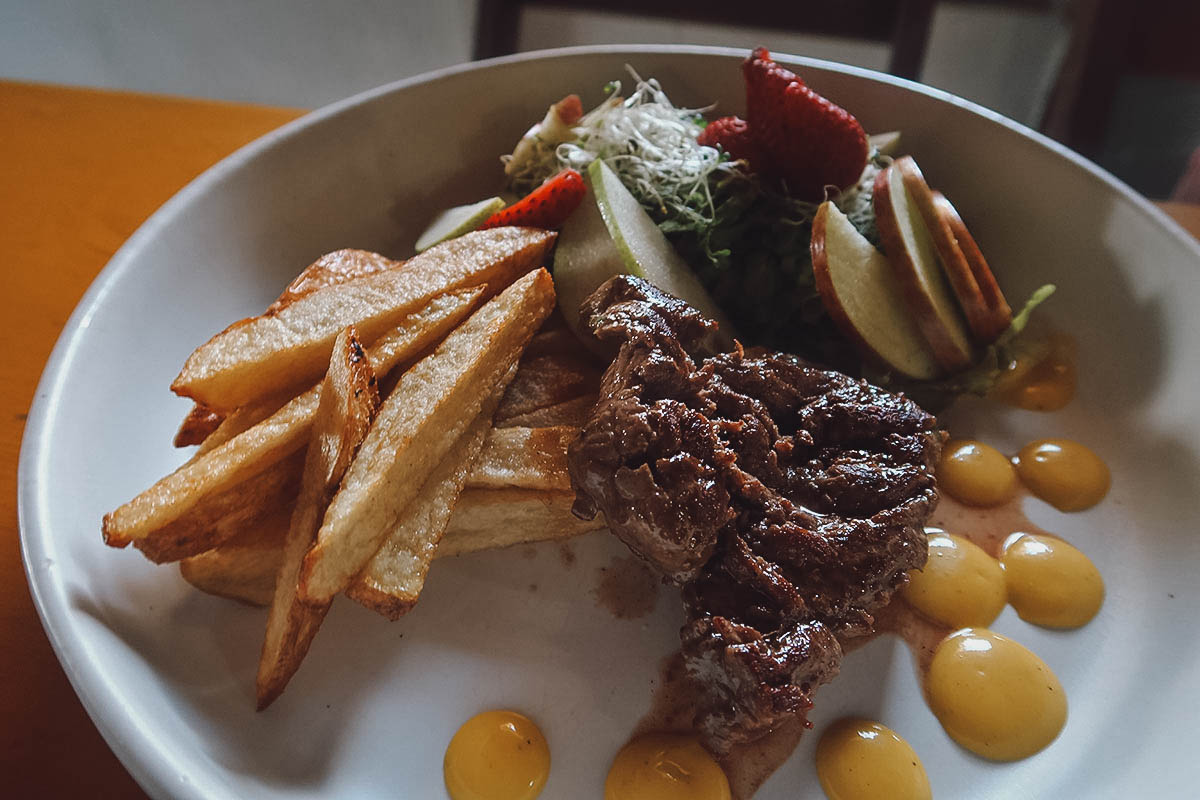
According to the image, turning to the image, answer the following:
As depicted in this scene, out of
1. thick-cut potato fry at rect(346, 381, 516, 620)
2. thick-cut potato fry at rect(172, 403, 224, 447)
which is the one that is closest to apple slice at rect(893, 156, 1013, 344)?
thick-cut potato fry at rect(346, 381, 516, 620)

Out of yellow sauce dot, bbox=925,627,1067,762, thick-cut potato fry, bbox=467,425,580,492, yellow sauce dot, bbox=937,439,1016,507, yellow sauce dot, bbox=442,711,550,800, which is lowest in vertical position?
yellow sauce dot, bbox=442,711,550,800

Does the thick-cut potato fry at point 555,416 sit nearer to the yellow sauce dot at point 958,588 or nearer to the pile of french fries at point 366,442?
the pile of french fries at point 366,442

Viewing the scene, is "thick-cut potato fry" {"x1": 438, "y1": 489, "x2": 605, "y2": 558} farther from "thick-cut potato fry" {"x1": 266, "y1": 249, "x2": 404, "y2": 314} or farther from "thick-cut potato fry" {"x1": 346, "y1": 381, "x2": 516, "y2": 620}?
"thick-cut potato fry" {"x1": 266, "y1": 249, "x2": 404, "y2": 314}

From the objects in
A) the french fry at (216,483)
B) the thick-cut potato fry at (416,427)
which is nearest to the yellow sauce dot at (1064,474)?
the thick-cut potato fry at (416,427)

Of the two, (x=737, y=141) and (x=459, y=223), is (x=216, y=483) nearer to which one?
(x=459, y=223)

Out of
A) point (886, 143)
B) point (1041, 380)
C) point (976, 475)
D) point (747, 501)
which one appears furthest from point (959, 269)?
point (747, 501)

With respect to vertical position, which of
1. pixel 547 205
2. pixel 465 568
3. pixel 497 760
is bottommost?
pixel 497 760

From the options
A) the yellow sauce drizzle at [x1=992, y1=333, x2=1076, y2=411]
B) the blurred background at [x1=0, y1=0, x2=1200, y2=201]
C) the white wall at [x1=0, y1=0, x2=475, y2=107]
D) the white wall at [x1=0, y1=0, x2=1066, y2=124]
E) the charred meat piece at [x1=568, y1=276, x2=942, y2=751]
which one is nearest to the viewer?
the charred meat piece at [x1=568, y1=276, x2=942, y2=751]
